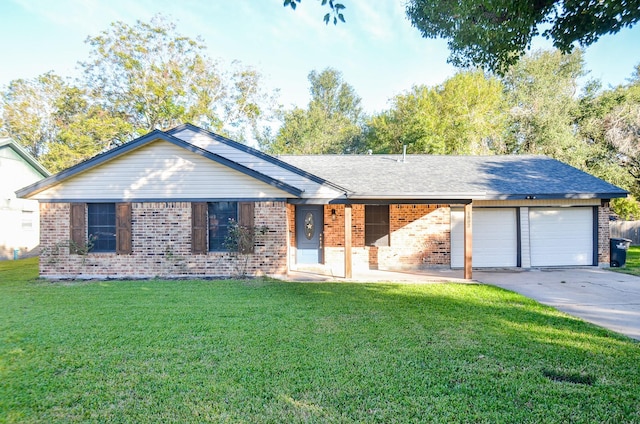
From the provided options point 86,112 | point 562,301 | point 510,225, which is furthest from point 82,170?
point 86,112

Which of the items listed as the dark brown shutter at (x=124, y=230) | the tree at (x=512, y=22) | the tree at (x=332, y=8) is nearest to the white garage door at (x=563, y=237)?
the tree at (x=512, y=22)

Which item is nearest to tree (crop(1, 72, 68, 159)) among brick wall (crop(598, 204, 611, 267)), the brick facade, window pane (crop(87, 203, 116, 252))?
the brick facade

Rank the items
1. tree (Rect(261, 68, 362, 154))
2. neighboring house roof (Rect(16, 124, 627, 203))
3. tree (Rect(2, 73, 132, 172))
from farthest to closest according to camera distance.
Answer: tree (Rect(261, 68, 362, 154)) < tree (Rect(2, 73, 132, 172)) < neighboring house roof (Rect(16, 124, 627, 203))

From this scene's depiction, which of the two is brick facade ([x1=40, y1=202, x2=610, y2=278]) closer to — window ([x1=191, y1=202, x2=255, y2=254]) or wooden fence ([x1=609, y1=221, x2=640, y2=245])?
window ([x1=191, y1=202, x2=255, y2=254])

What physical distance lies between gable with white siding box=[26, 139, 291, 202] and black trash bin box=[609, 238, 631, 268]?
10431 mm

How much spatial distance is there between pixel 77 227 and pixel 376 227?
28.2 ft

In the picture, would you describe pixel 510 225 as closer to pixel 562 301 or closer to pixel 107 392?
pixel 562 301

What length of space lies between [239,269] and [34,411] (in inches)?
267

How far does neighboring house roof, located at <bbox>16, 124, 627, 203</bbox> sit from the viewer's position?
31.5 ft

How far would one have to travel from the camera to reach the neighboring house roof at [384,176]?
378 inches

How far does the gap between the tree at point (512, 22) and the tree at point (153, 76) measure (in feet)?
66.8

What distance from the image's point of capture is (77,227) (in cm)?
985

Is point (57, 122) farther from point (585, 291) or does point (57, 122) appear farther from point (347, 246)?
point (585, 291)

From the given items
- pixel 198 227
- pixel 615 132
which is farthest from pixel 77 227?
pixel 615 132
